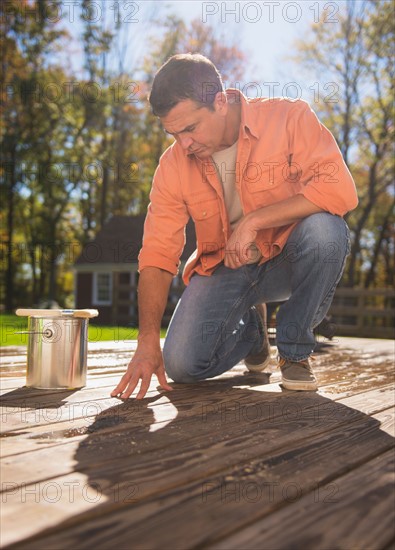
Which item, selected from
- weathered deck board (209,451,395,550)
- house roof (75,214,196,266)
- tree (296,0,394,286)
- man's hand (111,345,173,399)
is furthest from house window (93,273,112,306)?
weathered deck board (209,451,395,550)

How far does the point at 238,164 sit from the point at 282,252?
461 millimetres

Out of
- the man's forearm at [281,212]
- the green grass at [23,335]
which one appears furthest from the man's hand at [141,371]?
the green grass at [23,335]

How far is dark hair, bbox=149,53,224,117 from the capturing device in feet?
7.90

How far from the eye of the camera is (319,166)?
8.21 feet

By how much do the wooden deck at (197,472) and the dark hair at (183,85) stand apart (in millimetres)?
1180

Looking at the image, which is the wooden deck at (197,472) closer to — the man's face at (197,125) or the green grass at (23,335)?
the man's face at (197,125)

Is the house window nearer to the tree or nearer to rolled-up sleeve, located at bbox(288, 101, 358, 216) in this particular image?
the tree

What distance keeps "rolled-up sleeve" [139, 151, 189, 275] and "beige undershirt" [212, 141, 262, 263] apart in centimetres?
21

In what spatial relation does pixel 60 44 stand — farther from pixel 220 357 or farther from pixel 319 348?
pixel 220 357

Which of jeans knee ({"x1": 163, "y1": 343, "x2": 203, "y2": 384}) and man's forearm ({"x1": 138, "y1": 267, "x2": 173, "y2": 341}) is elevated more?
man's forearm ({"x1": 138, "y1": 267, "x2": 173, "y2": 341})

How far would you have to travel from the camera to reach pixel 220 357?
2.75 m

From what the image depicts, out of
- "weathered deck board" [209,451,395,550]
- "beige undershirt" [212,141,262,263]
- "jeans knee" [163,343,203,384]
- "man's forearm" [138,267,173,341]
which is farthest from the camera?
"beige undershirt" [212,141,262,263]

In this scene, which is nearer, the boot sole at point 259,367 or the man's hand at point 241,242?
the man's hand at point 241,242

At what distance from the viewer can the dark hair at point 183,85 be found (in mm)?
2408
